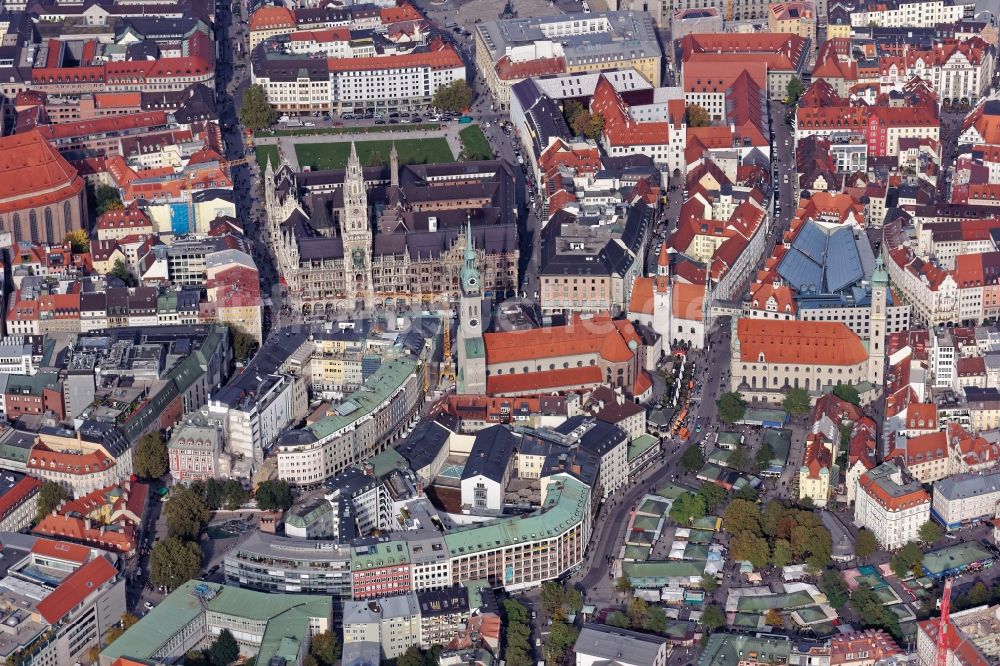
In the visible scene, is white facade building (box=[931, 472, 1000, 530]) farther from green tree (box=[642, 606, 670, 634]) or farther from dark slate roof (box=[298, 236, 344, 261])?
dark slate roof (box=[298, 236, 344, 261])

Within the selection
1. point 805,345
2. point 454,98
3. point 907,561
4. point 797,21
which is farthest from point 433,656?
point 797,21

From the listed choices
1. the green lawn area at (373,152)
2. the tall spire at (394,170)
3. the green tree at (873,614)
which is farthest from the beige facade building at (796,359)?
the green lawn area at (373,152)

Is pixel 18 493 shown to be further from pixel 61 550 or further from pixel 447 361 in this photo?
pixel 447 361

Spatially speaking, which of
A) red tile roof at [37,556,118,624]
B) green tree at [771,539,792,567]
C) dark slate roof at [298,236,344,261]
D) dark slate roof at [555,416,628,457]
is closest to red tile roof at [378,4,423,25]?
dark slate roof at [298,236,344,261]

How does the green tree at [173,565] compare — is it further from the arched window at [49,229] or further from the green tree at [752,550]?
the arched window at [49,229]

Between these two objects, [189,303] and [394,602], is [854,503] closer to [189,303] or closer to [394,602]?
[394,602]
